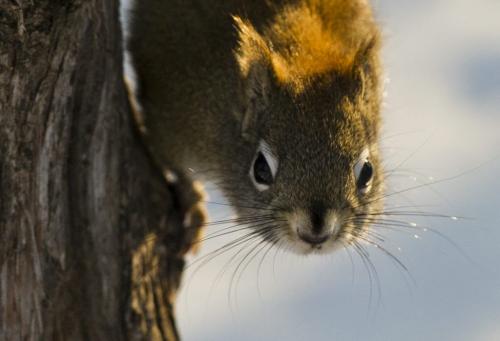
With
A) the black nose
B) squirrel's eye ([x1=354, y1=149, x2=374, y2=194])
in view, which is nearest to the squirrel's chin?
the black nose

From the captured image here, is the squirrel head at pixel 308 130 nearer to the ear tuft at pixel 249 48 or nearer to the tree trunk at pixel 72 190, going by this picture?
the ear tuft at pixel 249 48

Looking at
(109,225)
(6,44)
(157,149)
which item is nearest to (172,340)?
(109,225)

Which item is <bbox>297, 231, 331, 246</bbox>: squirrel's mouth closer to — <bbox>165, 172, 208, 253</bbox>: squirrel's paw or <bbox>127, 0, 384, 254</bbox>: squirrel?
<bbox>127, 0, 384, 254</bbox>: squirrel

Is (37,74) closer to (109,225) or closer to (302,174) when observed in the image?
(109,225)

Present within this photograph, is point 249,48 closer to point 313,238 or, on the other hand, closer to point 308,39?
point 308,39

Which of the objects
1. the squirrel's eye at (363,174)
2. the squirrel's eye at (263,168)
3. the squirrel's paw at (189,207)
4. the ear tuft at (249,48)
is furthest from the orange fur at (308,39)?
the squirrel's paw at (189,207)

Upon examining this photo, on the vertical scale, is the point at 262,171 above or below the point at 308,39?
below

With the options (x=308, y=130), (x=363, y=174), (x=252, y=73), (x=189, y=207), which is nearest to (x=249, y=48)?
(x=252, y=73)
